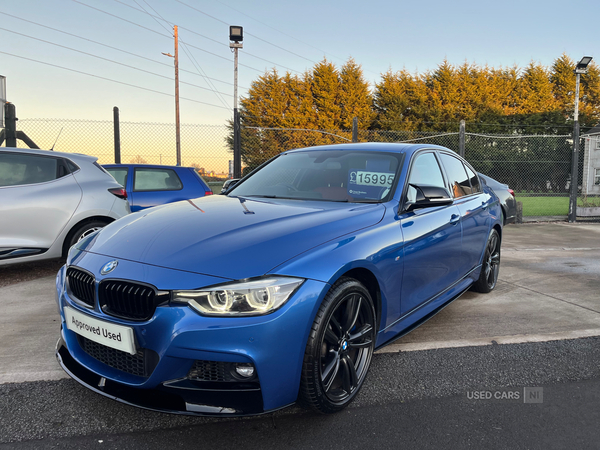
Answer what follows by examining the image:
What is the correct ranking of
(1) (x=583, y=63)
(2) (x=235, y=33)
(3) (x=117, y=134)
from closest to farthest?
(3) (x=117, y=134)
(2) (x=235, y=33)
(1) (x=583, y=63)

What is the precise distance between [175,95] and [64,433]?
2312 centimetres

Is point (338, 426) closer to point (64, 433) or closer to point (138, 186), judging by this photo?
point (64, 433)

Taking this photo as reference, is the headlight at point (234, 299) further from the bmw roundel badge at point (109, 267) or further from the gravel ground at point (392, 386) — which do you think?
the gravel ground at point (392, 386)

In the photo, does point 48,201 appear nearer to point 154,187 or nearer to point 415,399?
point 154,187

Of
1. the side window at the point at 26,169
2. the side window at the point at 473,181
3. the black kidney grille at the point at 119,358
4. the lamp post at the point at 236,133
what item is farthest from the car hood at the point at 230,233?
the lamp post at the point at 236,133

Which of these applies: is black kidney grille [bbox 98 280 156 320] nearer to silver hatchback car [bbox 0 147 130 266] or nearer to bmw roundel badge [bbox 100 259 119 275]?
bmw roundel badge [bbox 100 259 119 275]

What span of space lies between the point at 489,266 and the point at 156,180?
532 cm

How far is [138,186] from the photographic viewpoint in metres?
7.58

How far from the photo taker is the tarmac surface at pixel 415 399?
2178 millimetres

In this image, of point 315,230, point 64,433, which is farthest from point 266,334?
point 64,433

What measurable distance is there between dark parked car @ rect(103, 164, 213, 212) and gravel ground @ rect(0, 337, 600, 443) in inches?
199

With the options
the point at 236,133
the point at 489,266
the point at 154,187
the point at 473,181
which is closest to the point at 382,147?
the point at 473,181

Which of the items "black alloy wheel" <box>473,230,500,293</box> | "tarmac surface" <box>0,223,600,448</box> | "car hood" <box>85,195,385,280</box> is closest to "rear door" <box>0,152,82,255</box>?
"tarmac surface" <box>0,223,600,448</box>

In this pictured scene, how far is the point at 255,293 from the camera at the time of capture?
1.98 metres
